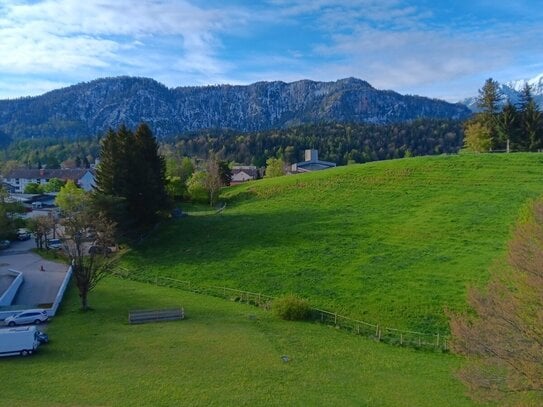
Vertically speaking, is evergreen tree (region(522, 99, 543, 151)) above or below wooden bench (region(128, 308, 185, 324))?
above

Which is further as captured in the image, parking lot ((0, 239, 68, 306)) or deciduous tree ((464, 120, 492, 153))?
deciduous tree ((464, 120, 492, 153))

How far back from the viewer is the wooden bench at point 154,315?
31578mm

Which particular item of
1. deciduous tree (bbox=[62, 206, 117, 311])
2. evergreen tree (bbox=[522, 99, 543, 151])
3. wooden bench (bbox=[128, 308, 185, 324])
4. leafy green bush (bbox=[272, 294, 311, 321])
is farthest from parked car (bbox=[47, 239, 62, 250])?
evergreen tree (bbox=[522, 99, 543, 151])

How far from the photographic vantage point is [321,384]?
2203cm

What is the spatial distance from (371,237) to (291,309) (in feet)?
51.1

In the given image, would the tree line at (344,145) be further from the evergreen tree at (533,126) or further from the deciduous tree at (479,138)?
the evergreen tree at (533,126)

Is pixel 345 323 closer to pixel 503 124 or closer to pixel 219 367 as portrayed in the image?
pixel 219 367

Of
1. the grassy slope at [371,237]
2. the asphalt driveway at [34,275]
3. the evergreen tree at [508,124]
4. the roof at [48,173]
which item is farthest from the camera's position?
the roof at [48,173]

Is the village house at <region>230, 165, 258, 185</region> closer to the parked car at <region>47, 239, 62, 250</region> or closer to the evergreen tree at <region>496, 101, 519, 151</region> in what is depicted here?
the evergreen tree at <region>496, 101, 519, 151</region>

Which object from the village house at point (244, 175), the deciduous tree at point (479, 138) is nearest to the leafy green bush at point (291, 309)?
the deciduous tree at point (479, 138)

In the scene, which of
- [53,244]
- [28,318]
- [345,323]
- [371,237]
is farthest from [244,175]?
[345,323]

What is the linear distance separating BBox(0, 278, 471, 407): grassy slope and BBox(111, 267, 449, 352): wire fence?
3.20ft

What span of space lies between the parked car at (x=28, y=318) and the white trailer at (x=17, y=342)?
21.7 ft

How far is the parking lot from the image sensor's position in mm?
38406
